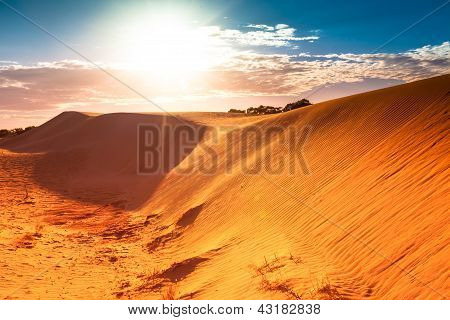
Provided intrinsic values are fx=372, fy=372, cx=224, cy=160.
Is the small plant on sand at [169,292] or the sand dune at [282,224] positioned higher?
the sand dune at [282,224]

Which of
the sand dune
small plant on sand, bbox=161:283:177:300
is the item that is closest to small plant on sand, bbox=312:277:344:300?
the sand dune

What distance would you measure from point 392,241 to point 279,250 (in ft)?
7.61

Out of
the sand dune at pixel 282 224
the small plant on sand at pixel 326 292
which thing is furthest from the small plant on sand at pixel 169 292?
the small plant on sand at pixel 326 292

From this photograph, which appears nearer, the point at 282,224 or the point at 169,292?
the point at 169,292

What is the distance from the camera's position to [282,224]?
360 inches

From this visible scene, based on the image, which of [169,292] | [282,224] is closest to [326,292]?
[169,292]

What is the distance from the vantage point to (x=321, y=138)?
13219 mm

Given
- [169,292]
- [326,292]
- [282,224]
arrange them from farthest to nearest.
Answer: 1. [282,224]
2. [169,292]
3. [326,292]

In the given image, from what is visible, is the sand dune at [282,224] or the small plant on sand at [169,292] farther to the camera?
the small plant on sand at [169,292]

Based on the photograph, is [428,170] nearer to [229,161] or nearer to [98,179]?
[229,161]

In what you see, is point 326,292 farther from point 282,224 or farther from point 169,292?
point 282,224

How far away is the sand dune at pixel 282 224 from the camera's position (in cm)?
610

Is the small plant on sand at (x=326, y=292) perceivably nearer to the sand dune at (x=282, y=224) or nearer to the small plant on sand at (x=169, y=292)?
the sand dune at (x=282, y=224)

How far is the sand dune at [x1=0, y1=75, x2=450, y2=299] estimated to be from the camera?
6102mm
